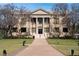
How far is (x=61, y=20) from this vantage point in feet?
90.9

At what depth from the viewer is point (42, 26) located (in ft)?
91.4

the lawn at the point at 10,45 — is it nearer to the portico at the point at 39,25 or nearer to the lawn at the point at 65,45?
the portico at the point at 39,25

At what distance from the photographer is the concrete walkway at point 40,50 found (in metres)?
27.5

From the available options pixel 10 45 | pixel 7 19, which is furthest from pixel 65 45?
pixel 7 19

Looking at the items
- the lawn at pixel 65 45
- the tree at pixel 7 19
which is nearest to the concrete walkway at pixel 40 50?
the lawn at pixel 65 45

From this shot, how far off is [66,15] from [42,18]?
466 mm

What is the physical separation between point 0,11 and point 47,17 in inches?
33.8

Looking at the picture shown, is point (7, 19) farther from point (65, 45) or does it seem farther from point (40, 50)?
point (65, 45)

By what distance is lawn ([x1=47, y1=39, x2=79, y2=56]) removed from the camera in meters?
27.5

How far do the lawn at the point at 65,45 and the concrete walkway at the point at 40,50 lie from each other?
0.27 feet

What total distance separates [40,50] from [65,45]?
456 millimetres

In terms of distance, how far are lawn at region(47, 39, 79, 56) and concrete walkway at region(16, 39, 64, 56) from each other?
8 centimetres

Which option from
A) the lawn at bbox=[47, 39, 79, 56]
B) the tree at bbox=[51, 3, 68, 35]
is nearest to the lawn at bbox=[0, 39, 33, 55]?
the lawn at bbox=[47, 39, 79, 56]

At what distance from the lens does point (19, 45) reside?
90.7ft
